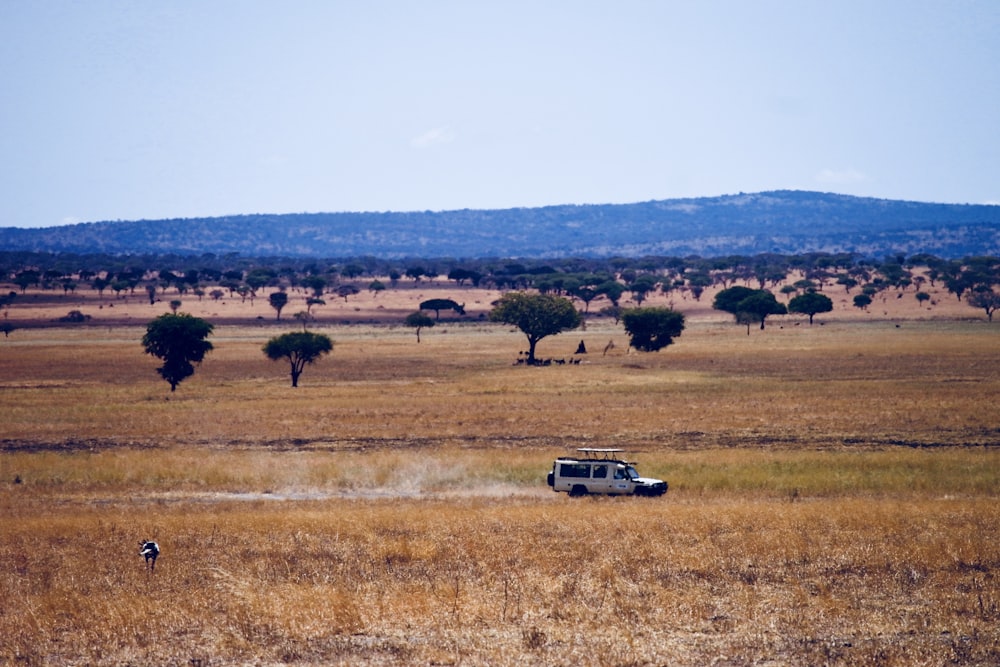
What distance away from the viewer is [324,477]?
3334cm

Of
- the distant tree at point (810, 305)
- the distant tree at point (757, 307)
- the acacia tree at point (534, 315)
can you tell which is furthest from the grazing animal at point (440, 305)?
the acacia tree at point (534, 315)

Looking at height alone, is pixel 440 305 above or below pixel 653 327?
below

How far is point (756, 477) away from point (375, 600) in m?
A: 17.8

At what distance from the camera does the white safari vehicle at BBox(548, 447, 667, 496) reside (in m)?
28.8

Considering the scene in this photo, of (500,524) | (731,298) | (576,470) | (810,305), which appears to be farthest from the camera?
(731,298)

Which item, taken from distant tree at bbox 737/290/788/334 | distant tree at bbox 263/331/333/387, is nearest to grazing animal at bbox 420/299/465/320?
distant tree at bbox 737/290/788/334

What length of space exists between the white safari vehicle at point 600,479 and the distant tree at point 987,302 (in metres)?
114

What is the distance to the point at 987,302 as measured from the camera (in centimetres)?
13538

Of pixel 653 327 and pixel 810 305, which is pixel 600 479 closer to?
pixel 653 327

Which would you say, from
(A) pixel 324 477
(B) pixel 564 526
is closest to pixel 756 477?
(B) pixel 564 526

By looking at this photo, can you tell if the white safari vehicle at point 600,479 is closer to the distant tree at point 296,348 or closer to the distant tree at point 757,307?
the distant tree at point 296,348

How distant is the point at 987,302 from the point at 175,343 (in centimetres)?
11265

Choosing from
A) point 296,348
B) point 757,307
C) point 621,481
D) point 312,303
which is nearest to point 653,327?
point 296,348

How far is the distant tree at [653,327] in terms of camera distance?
90.1m
